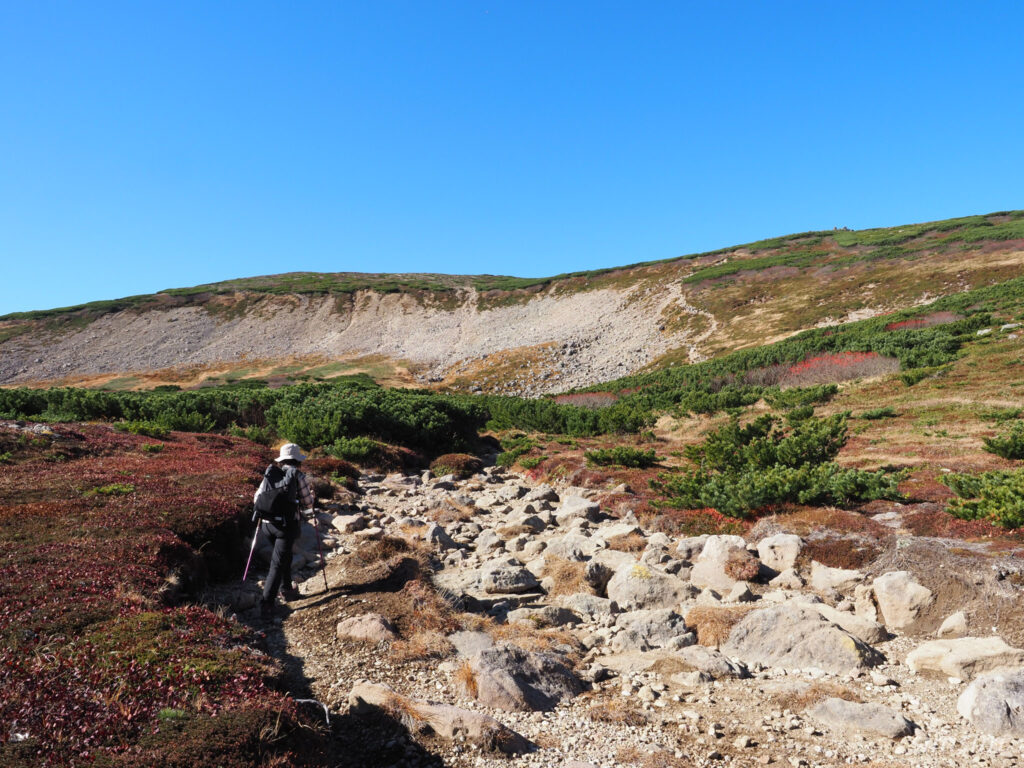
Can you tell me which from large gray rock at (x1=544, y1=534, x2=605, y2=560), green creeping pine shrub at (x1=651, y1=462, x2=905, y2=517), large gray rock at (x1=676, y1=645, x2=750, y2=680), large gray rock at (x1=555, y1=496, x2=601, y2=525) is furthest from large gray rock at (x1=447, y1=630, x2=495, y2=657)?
green creeping pine shrub at (x1=651, y1=462, x2=905, y2=517)

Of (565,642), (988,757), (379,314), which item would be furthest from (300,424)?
(379,314)

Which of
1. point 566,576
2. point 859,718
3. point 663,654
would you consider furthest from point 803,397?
point 859,718

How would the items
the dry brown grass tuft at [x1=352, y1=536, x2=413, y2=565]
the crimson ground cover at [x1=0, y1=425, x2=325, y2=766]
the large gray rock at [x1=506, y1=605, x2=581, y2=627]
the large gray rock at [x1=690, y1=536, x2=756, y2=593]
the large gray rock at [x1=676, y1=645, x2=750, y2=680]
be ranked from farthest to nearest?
the dry brown grass tuft at [x1=352, y1=536, x2=413, y2=565], the large gray rock at [x1=690, y1=536, x2=756, y2=593], the large gray rock at [x1=506, y1=605, x2=581, y2=627], the large gray rock at [x1=676, y1=645, x2=750, y2=680], the crimson ground cover at [x1=0, y1=425, x2=325, y2=766]

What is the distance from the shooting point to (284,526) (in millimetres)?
7785

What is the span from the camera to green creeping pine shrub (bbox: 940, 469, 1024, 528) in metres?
8.04

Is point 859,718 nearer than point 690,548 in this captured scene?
Yes

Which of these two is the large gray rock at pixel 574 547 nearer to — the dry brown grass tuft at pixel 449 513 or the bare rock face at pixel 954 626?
the dry brown grass tuft at pixel 449 513

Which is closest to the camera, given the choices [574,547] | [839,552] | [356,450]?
[839,552]

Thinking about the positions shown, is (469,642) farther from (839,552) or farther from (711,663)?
(839,552)

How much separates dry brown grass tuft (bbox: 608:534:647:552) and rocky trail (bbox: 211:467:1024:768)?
48 mm

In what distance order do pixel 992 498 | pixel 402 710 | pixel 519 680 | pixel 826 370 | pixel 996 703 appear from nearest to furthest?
pixel 996 703
pixel 402 710
pixel 519 680
pixel 992 498
pixel 826 370

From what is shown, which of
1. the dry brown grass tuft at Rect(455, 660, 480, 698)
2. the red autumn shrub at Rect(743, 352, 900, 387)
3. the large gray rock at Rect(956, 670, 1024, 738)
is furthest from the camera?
the red autumn shrub at Rect(743, 352, 900, 387)

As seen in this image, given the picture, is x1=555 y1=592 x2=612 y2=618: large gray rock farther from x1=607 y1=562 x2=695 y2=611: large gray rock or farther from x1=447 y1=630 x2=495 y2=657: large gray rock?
x1=447 y1=630 x2=495 y2=657: large gray rock

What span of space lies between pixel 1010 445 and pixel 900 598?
8.73 m
